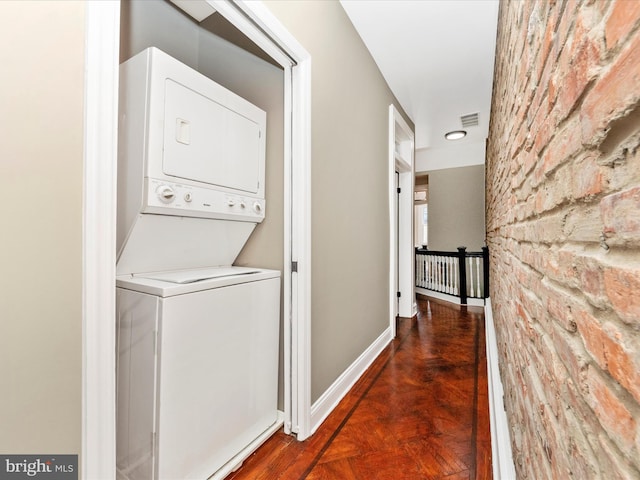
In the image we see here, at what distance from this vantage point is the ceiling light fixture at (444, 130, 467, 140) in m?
4.93

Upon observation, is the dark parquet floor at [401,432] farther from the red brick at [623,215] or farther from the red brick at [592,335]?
the red brick at [623,215]

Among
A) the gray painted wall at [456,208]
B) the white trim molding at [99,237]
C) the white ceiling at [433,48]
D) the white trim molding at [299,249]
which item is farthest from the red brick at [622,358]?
the gray painted wall at [456,208]

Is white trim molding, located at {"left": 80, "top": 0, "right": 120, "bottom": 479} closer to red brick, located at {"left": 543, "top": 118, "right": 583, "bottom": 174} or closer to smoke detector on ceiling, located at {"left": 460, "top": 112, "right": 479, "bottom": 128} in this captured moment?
red brick, located at {"left": 543, "top": 118, "right": 583, "bottom": 174}

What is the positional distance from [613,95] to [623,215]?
16 cm

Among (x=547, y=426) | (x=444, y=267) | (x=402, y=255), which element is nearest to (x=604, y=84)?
(x=547, y=426)

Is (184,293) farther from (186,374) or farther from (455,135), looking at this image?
(455,135)

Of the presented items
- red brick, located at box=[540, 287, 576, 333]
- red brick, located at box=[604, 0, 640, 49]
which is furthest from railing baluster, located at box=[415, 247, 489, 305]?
red brick, located at box=[604, 0, 640, 49]

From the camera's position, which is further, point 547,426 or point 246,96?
point 246,96

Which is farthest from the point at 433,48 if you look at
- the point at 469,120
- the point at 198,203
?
the point at 198,203

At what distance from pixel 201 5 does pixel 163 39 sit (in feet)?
1.14

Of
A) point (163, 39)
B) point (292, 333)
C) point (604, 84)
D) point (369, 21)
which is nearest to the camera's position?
point (604, 84)

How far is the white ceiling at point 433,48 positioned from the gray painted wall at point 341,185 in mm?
153

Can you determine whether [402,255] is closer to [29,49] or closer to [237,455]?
[237,455]

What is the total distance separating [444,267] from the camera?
5.52 m
